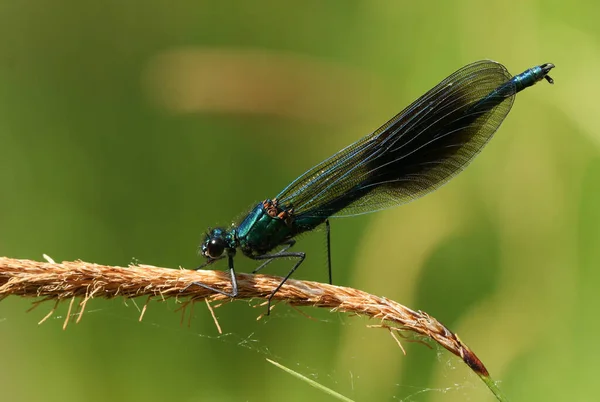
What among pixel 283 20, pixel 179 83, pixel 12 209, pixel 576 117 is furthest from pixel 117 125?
pixel 576 117

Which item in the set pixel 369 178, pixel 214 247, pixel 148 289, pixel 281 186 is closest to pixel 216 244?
pixel 214 247

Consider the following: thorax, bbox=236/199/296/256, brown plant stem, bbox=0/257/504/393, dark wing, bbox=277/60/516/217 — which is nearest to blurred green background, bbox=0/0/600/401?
thorax, bbox=236/199/296/256

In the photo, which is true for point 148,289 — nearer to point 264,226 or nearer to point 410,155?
point 264,226

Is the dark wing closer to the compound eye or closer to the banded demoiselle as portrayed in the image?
the banded demoiselle

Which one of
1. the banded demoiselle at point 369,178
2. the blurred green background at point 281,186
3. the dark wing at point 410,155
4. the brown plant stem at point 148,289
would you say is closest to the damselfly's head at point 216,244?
the banded demoiselle at point 369,178

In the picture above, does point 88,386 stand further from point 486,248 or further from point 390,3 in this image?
point 390,3
